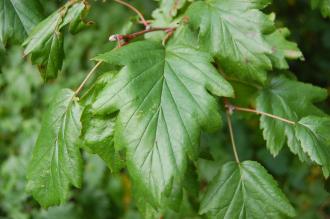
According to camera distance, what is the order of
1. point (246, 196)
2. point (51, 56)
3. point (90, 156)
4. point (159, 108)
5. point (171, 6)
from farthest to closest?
point (90, 156) → point (171, 6) → point (51, 56) → point (246, 196) → point (159, 108)

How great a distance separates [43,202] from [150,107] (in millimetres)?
439

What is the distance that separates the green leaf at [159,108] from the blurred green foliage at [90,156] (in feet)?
5.43

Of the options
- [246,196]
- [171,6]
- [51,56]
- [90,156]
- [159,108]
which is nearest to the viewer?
[159,108]

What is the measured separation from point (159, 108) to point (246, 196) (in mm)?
368

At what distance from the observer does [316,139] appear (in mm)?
1271

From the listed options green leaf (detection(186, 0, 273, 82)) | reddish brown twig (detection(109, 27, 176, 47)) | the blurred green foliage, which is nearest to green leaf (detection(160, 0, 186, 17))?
reddish brown twig (detection(109, 27, 176, 47))

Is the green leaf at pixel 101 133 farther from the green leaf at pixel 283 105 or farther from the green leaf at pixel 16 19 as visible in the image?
the green leaf at pixel 283 105

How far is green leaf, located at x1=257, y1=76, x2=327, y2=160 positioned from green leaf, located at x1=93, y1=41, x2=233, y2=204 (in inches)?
14.6

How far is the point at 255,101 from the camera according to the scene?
5.36 feet

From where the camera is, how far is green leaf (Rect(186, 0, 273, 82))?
1.29m

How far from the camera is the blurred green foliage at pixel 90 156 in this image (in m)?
2.93

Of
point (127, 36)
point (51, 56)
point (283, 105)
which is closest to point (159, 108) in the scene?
→ point (127, 36)

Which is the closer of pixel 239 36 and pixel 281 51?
Answer: pixel 239 36

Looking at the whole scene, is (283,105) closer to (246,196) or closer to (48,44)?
(246,196)
